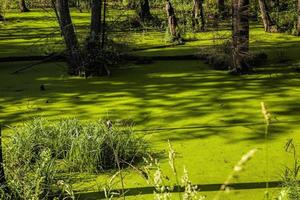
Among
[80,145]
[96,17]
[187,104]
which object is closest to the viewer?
[80,145]

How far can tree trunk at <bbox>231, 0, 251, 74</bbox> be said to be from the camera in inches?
293

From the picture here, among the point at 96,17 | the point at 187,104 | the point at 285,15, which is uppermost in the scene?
the point at 96,17

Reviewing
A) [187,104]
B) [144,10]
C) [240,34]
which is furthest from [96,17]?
[144,10]

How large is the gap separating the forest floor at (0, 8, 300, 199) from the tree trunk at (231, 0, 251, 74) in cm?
26

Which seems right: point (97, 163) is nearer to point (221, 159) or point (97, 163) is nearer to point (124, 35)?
point (221, 159)

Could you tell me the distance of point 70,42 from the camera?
7828 mm

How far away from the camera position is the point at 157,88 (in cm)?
653

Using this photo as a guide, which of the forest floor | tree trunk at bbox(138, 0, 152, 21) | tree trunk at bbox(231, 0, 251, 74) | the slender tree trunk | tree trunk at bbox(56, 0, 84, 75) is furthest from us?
tree trunk at bbox(138, 0, 152, 21)

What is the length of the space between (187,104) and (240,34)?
240 cm

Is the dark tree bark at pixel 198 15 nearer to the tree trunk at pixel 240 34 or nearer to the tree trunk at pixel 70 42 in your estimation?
the tree trunk at pixel 240 34

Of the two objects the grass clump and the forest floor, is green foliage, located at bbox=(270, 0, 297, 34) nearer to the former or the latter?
the forest floor

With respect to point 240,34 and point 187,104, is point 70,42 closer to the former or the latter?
point 240,34

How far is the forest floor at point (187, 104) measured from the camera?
3.96m

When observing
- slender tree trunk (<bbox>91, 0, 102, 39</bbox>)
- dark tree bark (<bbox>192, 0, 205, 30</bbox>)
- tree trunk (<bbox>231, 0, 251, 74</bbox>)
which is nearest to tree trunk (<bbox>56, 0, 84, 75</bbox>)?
slender tree trunk (<bbox>91, 0, 102, 39</bbox>)
